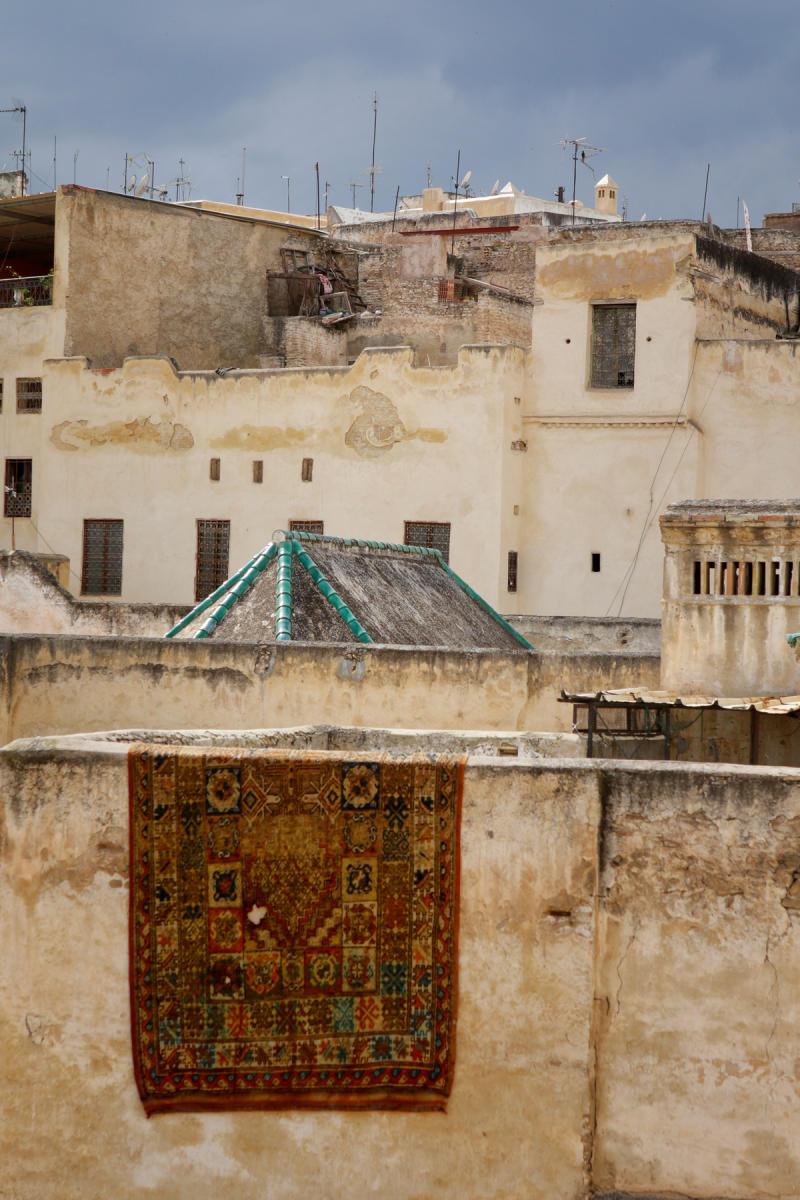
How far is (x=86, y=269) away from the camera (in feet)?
86.8

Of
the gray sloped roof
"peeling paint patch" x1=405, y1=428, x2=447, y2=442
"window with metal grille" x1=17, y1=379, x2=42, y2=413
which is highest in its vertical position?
"window with metal grille" x1=17, y1=379, x2=42, y2=413

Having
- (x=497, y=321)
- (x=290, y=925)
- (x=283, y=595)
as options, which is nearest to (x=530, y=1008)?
(x=290, y=925)

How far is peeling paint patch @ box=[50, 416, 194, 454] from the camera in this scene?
→ 24938 millimetres

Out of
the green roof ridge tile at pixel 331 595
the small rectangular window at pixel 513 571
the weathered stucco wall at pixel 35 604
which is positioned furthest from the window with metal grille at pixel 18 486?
the green roof ridge tile at pixel 331 595

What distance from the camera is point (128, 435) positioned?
83.0ft

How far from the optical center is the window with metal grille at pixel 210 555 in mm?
24578

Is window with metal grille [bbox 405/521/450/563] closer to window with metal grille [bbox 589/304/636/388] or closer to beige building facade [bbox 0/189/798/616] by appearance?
beige building facade [bbox 0/189/798/616]

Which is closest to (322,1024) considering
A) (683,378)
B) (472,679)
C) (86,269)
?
(472,679)

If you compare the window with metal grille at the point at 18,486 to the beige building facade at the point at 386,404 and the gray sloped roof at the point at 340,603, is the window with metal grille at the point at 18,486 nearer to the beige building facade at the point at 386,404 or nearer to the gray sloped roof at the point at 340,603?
the beige building facade at the point at 386,404

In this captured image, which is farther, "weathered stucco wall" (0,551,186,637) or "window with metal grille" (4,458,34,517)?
"window with metal grille" (4,458,34,517)

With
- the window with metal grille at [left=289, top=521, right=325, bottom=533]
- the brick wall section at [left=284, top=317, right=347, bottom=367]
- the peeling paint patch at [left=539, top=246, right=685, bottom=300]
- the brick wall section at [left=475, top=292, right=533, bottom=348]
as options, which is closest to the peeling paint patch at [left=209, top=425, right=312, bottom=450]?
the window with metal grille at [left=289, top=521, right=325, bottom=533]

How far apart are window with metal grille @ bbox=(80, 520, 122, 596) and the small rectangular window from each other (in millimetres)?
7324

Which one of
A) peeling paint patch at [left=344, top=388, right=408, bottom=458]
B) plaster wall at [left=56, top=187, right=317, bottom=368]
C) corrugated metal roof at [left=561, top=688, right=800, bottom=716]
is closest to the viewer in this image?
corrugated metal roof at [left=561, top=688, right=800, bottom=716]

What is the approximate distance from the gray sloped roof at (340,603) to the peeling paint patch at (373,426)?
717 centimetres
